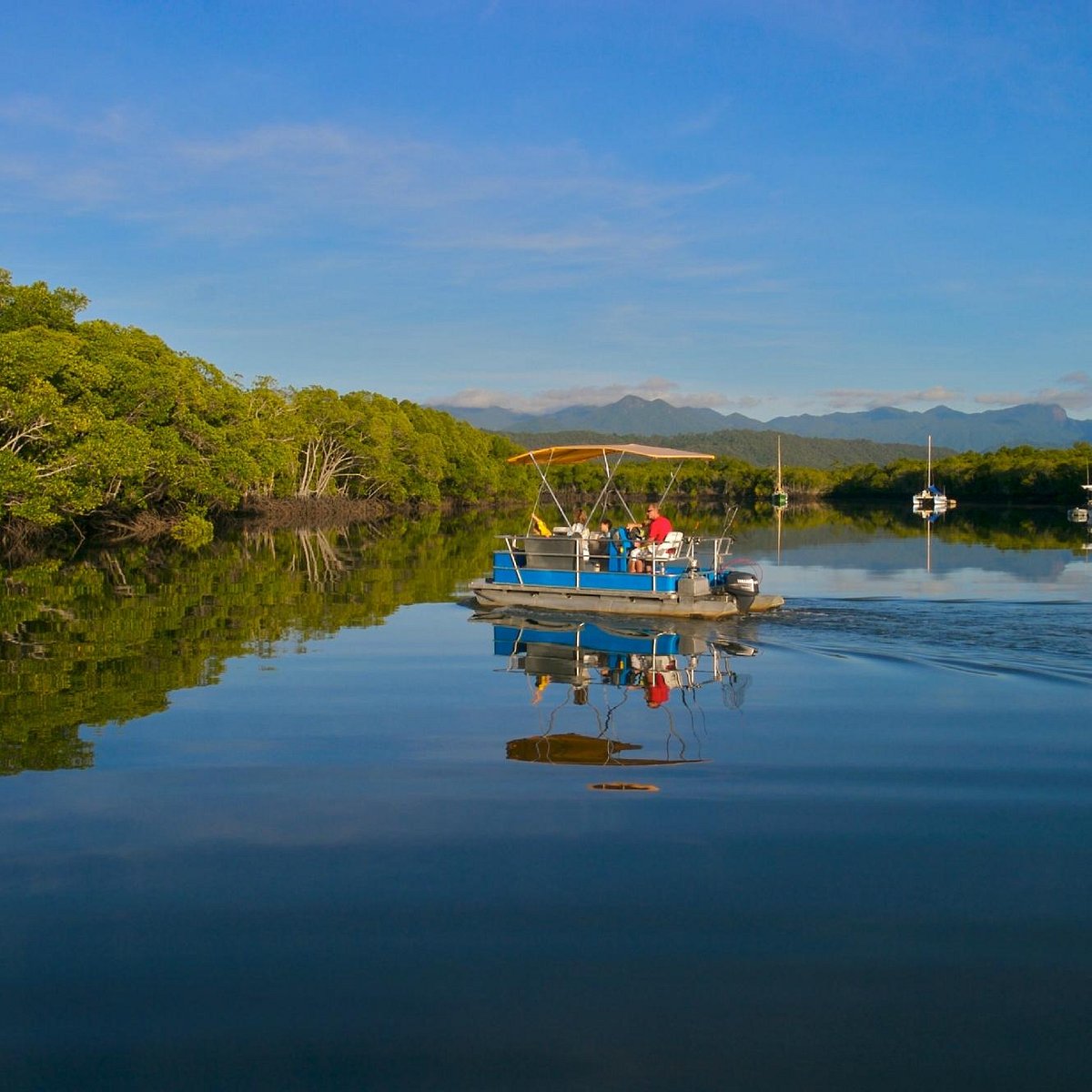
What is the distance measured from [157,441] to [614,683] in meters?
35.4

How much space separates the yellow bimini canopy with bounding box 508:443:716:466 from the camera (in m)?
20.9

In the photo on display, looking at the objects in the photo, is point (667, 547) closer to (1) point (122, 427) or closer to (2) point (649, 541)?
(2) point (649, 541)

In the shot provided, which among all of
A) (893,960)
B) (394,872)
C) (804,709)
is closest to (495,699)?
(804,709)

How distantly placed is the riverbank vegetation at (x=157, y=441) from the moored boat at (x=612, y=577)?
19.8 m

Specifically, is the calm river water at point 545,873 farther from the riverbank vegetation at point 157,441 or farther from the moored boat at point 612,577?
the riverbank vegetation at point 157,441

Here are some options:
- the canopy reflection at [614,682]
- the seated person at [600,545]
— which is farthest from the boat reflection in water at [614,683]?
the seated person at [600,545]

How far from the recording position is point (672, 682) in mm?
13781

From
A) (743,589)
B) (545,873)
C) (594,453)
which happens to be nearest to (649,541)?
(743,589)

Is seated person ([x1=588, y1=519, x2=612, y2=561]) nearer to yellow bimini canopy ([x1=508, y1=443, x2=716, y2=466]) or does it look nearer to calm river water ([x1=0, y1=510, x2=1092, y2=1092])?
yellow bimini canopy ([x1=508, y1=443, x2=716, y2=466])

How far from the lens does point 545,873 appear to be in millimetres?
6809

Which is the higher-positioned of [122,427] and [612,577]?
[122,427]

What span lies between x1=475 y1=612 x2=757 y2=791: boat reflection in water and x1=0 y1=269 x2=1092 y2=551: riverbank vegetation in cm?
2205

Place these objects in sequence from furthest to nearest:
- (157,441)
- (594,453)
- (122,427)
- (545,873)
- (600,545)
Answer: (157,441) < (122,427) < (594,453) < (600,545) < (545,873)

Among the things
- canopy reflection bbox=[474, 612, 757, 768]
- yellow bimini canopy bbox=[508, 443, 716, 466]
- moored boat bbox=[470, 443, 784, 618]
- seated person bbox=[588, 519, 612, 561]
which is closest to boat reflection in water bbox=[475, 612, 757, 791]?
canopy reflection bbox=[474, 612, 757, 768]
